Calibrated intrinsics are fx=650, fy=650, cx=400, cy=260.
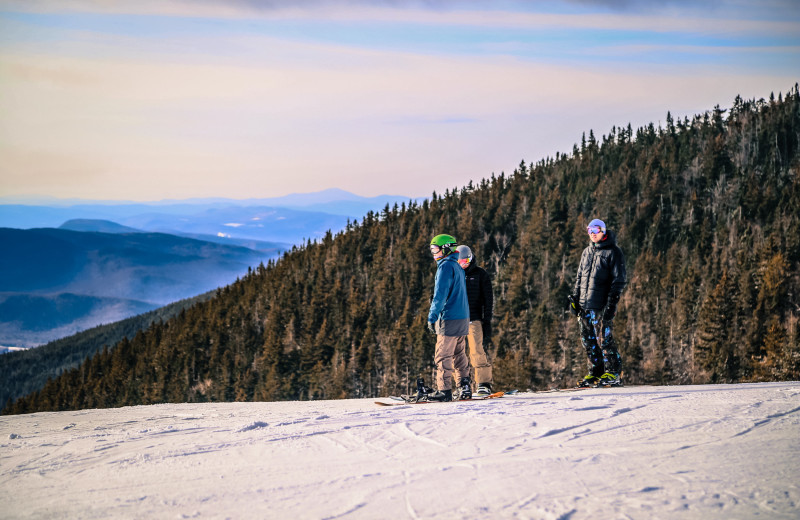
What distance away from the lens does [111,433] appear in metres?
8.34

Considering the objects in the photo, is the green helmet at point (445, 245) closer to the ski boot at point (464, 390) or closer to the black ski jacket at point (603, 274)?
the ski boot at point (464, 390)

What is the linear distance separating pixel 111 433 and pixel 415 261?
119800mm

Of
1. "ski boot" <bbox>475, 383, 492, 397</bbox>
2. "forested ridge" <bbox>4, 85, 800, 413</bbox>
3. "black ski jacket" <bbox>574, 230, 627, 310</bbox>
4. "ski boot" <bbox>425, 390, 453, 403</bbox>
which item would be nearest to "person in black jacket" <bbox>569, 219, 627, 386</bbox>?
"black ski jacket" <bbox>574, 230, 627, 310</bbox>

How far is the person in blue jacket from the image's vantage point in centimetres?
954

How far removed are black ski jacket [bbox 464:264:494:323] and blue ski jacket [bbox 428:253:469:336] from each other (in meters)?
0.73

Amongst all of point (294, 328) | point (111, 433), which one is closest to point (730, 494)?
point (111, 433)

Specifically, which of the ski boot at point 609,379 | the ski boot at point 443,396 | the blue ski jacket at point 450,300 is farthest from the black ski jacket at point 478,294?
the ski boot at point 609,379

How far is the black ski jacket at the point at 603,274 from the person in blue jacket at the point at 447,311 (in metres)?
2.16

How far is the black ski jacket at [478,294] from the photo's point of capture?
1055 cm

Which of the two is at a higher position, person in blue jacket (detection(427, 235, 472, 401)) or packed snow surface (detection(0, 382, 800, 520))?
person in blue jacket (detection(427, 235, 472, 401))

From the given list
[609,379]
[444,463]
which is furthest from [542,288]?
[444,463]

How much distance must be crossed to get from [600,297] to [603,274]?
38 centimetres

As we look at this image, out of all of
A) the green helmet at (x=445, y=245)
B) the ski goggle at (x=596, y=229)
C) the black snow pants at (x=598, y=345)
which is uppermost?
the ski goggle at (x=596, y=229)

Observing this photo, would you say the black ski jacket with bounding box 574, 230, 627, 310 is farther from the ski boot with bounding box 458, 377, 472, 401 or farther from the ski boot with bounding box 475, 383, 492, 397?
the ski boot with bounding box 458, 377, 472, 401
